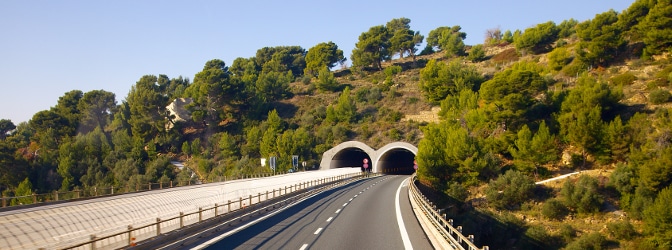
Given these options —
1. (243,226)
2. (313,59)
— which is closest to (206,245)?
(243,226)

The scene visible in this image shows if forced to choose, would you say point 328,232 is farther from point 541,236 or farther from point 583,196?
point 583,196

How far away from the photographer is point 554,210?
1639 inches

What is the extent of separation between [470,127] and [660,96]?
21.8m

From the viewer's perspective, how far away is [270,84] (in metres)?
119

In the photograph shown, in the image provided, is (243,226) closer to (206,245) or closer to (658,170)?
(206,245)

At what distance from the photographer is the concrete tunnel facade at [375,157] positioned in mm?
81812

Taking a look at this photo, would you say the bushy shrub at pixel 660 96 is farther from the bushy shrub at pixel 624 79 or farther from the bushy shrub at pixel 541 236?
the bushy shrub at pixel 541 236

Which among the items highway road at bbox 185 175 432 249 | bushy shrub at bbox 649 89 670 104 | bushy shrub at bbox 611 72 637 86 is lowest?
highway road at bbox 185 175 432 249

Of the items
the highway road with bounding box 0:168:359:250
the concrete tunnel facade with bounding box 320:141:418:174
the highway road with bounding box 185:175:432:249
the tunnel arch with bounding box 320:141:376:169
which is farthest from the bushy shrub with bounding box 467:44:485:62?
the highway road with bounding box 0:168:359:250

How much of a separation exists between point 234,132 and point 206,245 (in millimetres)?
90750

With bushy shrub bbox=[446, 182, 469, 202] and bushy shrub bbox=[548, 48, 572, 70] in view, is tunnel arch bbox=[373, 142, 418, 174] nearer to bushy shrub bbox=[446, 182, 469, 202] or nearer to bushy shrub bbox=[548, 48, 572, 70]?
bushy shrub bbox=[446, 182, 469, 202]

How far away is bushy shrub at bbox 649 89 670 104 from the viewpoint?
5744 cm

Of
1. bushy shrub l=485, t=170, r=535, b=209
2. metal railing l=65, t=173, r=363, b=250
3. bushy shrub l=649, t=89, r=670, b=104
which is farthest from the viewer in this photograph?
bushy shrub l=649, t=89, r=670, b=104

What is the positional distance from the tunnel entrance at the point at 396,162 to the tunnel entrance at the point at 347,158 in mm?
4337
